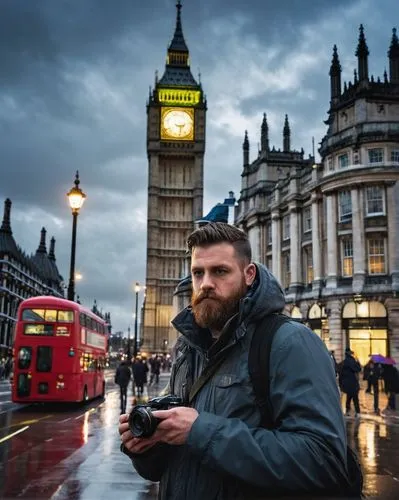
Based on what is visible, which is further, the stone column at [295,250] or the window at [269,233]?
the window at [269,233]

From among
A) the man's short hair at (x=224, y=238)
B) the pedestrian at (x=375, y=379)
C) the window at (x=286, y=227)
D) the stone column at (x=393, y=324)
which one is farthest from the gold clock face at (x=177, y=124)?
the man's short hair at (x=224, y=238)

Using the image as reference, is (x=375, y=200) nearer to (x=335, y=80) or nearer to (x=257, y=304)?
(x=335, y=80)

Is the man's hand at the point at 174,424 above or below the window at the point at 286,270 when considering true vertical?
below

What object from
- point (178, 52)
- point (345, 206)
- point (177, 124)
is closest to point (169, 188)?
point (177, 124)

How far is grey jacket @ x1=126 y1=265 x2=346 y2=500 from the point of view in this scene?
5.84 ft

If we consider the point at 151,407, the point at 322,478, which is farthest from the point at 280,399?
the point at 151,407

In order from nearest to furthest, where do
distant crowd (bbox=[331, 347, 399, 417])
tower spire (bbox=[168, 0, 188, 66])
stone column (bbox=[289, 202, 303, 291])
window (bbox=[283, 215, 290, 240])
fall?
distant crowd (bbox=[331, 347, 399, 417]) → stone column (bbox=[289, 202, 303, 291]) → window (bbox=[283, 215, 290, 240]) → tower spire (bbox=[168, 0, 188, 66])

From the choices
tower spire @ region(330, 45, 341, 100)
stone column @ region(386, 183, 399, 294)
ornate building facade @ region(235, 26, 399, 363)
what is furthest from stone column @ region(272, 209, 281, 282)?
stone column @ region(386, 183, 399, 294)

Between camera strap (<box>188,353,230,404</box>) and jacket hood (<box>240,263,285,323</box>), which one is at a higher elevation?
jacket hood (<box>240,263,285,323</box>)

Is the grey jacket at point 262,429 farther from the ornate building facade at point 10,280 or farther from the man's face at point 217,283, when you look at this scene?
the ornate building facade at point 10,280

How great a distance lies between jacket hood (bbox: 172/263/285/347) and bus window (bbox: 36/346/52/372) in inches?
743

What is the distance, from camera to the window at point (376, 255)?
3778 cm

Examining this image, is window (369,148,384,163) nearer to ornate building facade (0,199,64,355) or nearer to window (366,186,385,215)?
window (366,186,385,215)

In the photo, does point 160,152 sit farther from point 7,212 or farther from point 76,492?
point 76,492
